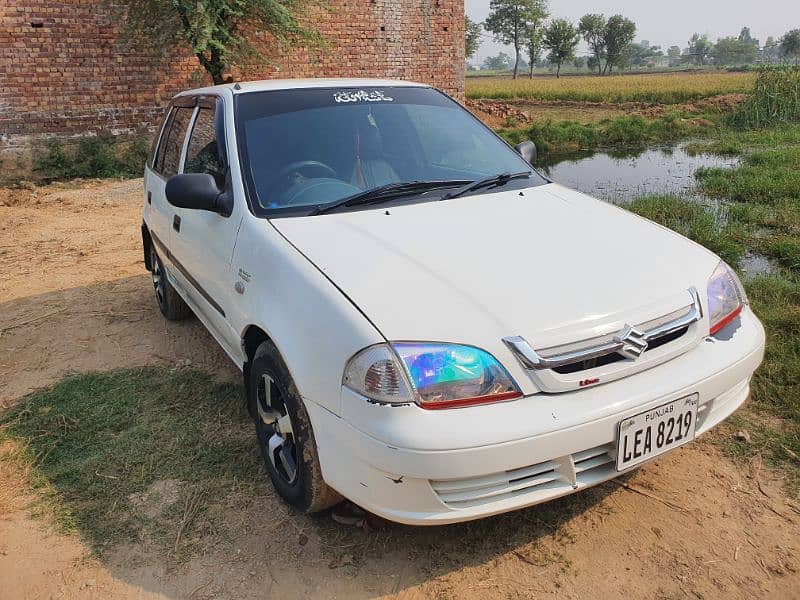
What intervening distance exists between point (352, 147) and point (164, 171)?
1667mm

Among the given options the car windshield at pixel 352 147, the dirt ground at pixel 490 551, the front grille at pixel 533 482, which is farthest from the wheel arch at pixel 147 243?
the front grille at pixel 533 482

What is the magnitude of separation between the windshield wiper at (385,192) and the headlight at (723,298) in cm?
122

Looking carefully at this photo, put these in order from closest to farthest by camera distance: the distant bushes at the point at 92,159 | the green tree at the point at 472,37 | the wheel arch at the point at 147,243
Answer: the wheel arch at the point at 147,243
the distant bushes at the point at 92,159
the green tree at the point at 472,37

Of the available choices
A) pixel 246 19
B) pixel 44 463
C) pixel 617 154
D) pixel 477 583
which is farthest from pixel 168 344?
pixel 617 154

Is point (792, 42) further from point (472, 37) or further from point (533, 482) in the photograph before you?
point (533, 482)

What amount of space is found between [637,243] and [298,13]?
11.9 meters

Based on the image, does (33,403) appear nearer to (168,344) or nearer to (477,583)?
(168,344)

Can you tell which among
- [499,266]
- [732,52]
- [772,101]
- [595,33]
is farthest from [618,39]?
[499,266]

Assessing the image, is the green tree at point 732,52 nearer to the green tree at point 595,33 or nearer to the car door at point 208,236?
the green tree at point 595,33

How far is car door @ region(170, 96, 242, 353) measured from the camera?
297cm

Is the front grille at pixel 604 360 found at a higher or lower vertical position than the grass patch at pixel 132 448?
higher

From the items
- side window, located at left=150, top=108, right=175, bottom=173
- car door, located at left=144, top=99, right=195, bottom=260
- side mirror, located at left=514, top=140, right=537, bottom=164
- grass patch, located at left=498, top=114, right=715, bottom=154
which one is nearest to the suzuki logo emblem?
side mirror, located at left=514, top=140, right=537, bottom=164

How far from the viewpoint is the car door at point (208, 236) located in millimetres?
2975

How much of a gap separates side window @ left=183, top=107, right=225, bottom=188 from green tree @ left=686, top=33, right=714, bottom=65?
154 m
